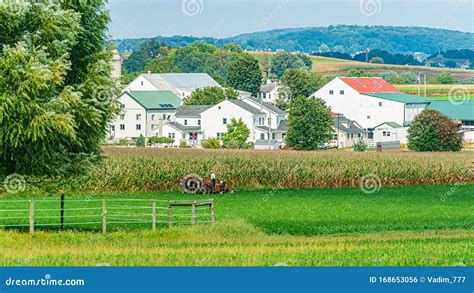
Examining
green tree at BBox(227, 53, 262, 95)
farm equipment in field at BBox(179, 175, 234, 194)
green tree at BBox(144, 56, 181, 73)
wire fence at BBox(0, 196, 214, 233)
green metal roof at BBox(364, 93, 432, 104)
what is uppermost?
green tree at BBox(144, 56, 181, 73)

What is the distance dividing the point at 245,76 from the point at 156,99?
34431 mm

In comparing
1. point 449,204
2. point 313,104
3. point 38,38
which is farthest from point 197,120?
point 38,38

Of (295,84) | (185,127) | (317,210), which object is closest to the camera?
(317,210)

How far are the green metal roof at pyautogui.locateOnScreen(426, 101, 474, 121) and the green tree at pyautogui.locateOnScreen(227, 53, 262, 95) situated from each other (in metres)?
41.7

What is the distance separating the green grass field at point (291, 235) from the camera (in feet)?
78.6

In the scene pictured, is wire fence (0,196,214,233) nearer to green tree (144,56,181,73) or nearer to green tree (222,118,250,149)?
green tree (222,118,250,149)

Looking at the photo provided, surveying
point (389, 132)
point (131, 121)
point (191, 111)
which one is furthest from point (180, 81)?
point (389, 132)

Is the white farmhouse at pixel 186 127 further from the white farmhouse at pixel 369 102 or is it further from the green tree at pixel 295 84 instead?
the green tree at pixel 295 84

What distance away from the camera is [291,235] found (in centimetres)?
3675

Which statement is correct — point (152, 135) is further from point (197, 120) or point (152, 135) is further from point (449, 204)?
point (449, 204)

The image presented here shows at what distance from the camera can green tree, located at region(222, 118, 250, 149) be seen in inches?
4404

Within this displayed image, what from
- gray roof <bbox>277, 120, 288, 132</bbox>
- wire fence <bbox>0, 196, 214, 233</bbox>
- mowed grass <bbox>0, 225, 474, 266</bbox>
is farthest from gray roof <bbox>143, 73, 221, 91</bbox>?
mowed grass <bbox>0, 225, 474, 266</bbox>

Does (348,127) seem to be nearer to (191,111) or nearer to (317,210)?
(191,111)

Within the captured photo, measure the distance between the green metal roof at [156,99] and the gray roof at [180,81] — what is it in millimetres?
13834
